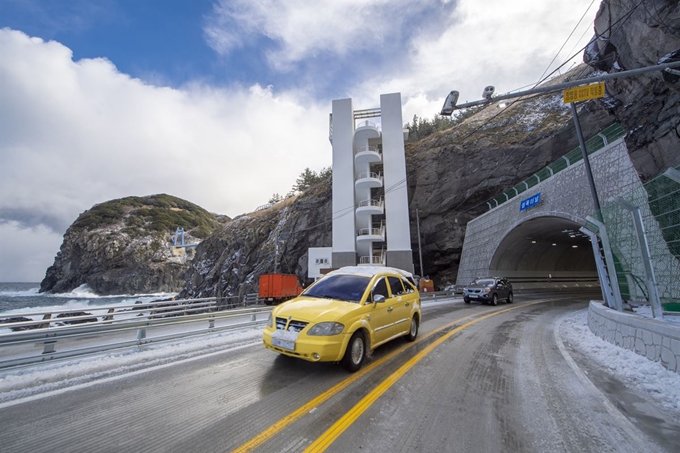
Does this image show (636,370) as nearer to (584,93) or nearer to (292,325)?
(292,325)

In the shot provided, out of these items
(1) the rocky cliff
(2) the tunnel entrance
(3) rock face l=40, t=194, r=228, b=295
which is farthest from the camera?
(3) rock face l=40, t=194, r=228, b=295

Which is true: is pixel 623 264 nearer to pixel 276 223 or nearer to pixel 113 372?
pixel 113 372

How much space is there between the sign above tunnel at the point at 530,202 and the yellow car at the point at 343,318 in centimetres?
2079

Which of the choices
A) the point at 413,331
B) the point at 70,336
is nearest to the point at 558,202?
the point at 413,331

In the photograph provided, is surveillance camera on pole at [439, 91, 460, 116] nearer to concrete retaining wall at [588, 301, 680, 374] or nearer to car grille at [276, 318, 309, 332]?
concrete retaining wall at [588, 301, 680, 374]

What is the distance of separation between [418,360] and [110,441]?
484 cm

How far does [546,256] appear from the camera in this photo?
32594 mm

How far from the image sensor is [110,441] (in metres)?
2.97

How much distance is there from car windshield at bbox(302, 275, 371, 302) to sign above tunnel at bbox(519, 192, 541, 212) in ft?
72.8

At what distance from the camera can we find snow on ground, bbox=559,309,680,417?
4328mm

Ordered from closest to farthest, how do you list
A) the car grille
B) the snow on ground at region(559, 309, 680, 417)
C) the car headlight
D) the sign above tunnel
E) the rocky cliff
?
the snow on ground at region(559, 309, 680, 417)
the car headlight
the car grille
the rocky cliff
the sign above tunnel

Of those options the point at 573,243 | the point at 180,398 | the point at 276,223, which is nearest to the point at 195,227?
the point at 276,223

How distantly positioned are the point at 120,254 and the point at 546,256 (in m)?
108

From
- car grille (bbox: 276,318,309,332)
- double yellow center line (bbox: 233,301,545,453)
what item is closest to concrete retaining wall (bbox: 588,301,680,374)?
double yellow center line (bbox: 233,301,545,453)
